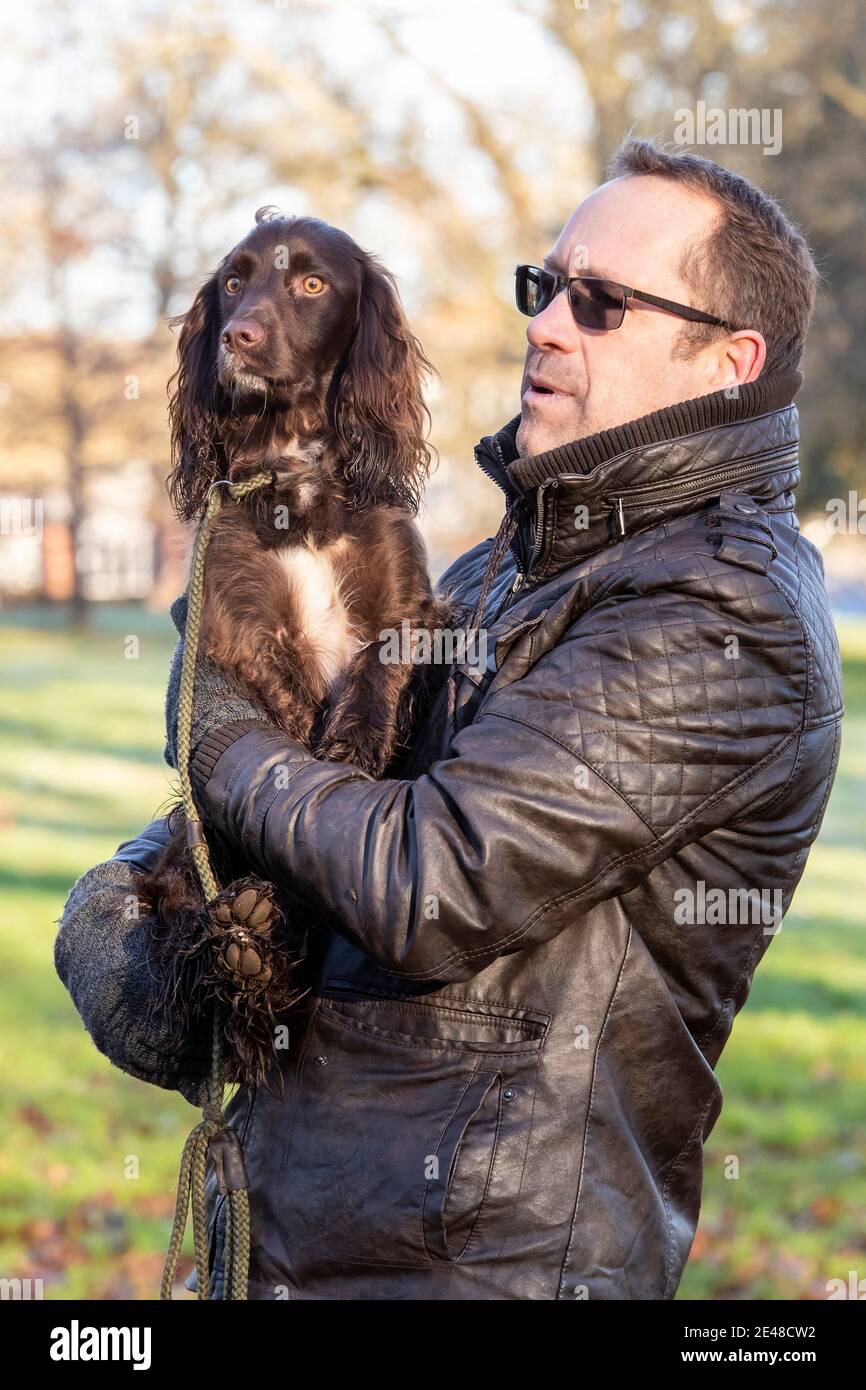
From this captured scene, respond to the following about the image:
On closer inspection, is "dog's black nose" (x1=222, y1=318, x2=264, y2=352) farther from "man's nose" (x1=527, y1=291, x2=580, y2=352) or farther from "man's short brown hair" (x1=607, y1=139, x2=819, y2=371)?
"man's short brown hair" (x1=607, y1=139, x2=819, y2=371)

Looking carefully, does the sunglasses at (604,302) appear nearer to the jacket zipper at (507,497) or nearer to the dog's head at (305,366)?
the jacket zipper at (507,497)

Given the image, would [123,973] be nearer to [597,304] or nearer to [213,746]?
[213,746]

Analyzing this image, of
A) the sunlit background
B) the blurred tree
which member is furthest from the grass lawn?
the blurred tree

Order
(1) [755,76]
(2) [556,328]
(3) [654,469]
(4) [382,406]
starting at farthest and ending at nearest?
(1) [755,76] → (4) [382,406] → (2) [556,328] → (3) [654,469]

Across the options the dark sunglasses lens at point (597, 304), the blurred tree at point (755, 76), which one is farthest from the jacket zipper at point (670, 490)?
the blurred tree at point (755, 76)

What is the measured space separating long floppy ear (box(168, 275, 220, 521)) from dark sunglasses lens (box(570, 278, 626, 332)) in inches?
36.8

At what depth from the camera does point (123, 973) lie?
8.50 feet

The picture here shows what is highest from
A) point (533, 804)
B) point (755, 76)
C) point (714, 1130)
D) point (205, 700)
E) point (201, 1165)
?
point (755, 76)

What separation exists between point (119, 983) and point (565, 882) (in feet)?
3.33

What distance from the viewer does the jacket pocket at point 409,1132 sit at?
1.95 m

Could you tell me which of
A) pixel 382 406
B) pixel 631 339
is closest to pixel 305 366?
pixel 382 406

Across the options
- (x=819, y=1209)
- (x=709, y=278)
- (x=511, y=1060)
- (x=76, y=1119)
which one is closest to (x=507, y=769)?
(x=511, y=1060)

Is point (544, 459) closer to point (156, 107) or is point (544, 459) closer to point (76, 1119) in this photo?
point (76, 1119)

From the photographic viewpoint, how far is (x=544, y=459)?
7.21ft
